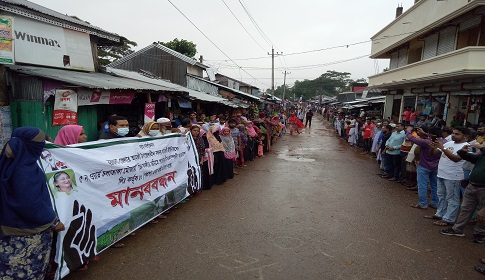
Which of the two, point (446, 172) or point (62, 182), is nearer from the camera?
point (62, 182)

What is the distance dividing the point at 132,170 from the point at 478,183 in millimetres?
5285

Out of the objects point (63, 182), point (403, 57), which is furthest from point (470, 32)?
point (63, 182)

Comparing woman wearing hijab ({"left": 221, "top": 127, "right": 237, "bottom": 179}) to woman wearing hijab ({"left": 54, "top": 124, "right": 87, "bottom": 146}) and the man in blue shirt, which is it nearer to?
woman wearing hijab ({"left": 54, "top": 124, "right": 87, "bottom": 146})

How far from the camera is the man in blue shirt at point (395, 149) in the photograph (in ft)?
26.5

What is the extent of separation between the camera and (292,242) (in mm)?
4254

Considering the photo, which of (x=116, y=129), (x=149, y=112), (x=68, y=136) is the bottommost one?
(x=68, y=136)

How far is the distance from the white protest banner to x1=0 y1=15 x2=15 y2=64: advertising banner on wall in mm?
2714

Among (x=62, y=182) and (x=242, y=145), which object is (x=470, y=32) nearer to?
(x=242, y=145)

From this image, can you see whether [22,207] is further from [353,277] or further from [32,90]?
[32,90]

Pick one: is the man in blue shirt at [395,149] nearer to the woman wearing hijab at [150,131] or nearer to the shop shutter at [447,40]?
Result: the woman wearing hijab at [150,131]

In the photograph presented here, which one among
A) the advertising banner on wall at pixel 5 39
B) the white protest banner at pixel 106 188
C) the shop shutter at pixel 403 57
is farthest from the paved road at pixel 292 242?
the shop shutter at pixel 403 57

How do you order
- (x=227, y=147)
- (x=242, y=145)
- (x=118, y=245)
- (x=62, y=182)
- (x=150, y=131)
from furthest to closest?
(x=242, y=145) < (x=227, y=147) < (x=150, y=131) < (x=118, y=245) < (x=62, y=182)

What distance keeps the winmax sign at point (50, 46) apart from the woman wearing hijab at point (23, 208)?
214 inches

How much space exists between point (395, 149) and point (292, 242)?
18.2ft
